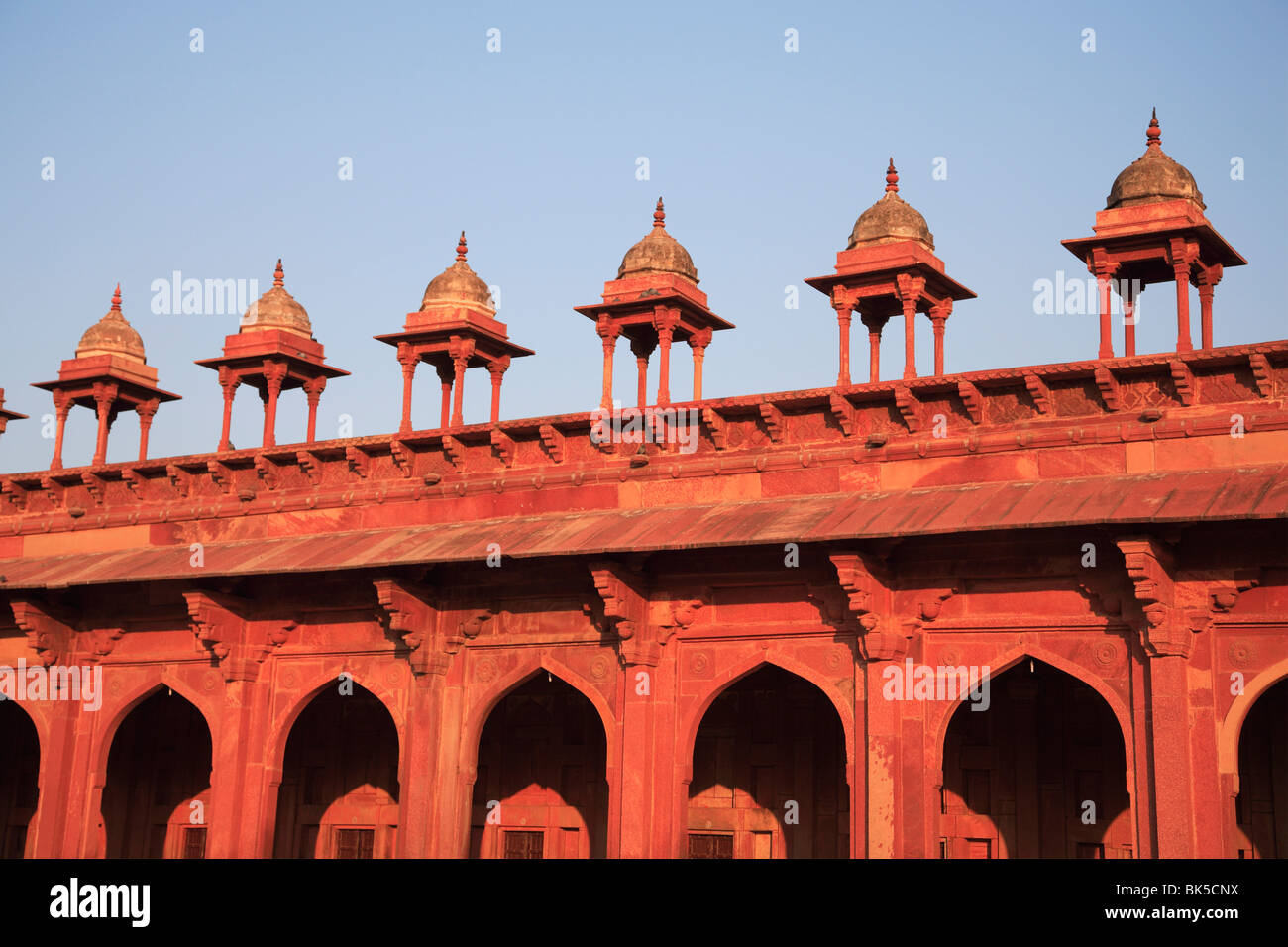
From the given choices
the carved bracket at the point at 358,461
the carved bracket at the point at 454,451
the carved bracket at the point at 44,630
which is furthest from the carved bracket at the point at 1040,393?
the carved bracket at the point at 44,630

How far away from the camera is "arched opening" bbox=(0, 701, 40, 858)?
22766 millimetres

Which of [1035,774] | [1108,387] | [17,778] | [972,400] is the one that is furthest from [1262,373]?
[17,778]

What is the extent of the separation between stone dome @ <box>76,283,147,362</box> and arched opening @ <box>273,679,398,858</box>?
752 cm

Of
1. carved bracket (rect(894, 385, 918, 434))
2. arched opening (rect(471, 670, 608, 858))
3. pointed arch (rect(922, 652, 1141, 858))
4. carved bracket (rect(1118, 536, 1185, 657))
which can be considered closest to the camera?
carved bracket (rect(1118, 536, 1185, 657))

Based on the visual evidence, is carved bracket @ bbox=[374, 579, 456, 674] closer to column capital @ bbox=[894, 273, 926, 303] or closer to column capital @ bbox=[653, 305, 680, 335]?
column capital @ bbox=[653, 305, 680, 335]

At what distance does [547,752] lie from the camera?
19.6 meters

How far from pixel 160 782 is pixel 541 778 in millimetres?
5907

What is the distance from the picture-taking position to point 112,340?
25594 mm

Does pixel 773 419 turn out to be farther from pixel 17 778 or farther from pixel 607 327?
pixel 17 778

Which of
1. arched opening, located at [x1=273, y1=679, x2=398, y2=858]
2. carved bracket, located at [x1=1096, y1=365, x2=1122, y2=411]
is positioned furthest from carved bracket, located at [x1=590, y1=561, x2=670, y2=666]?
arched opening, located at [x1=273, y1=679, x2=398, y2=858]

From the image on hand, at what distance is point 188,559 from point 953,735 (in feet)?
29.4

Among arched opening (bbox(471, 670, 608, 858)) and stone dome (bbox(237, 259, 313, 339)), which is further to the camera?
stone dome (bbox(237, 259, 313, 339))
